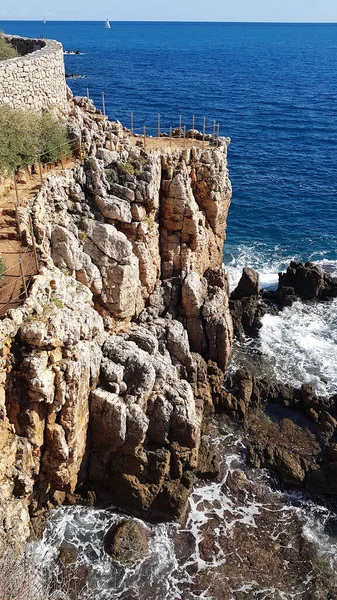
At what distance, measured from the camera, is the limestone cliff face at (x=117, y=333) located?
21.1 meters

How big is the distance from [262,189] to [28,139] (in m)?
37.0

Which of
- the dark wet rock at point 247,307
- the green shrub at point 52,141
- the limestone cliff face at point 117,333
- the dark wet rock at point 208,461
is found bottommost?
the dark wet rock at point 208,461

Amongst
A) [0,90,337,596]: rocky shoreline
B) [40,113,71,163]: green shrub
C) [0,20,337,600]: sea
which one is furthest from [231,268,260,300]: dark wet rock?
[40,113,71,163]: green shrub

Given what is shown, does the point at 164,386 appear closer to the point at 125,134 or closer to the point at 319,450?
the point at 319,450

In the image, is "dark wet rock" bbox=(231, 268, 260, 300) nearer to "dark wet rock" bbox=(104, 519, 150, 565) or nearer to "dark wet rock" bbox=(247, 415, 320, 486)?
"dark wet rock" bbox=(247, 415, 320, 486)

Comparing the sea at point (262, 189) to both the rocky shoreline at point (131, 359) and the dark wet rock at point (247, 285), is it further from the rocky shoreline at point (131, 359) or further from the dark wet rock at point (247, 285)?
the dark wet rock at point (247, 285)

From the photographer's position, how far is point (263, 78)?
127m

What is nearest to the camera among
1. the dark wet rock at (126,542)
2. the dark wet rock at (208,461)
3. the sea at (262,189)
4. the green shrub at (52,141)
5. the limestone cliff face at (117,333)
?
the limestone cliff face at (117,333)

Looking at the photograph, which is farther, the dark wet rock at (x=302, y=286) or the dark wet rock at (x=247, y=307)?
the dark wet rock at (x=302, y=286)

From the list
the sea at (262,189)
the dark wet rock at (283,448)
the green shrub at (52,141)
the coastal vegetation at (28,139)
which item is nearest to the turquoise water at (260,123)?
the sea at (262,189)

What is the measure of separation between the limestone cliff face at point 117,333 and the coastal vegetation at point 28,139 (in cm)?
234

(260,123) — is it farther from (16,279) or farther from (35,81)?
(16,279)

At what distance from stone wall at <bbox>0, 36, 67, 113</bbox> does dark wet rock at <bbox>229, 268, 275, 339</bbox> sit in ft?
66.6

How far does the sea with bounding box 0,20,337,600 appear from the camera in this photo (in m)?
24.2
